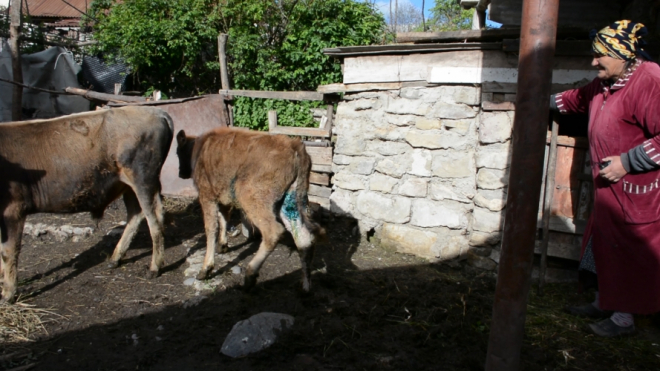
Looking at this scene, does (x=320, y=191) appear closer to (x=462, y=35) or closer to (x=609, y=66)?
(x=462, y=35)

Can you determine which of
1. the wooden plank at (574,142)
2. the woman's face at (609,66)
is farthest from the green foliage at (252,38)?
the woman's face at (609,66)

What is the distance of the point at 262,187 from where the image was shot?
486 centimetres

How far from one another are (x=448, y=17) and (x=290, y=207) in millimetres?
18224

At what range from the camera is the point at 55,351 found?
13.0ft

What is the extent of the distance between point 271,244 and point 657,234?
11.0ft

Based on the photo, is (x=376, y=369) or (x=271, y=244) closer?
(x=376, y=369)

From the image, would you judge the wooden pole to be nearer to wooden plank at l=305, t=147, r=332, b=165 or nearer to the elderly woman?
the elderly woman

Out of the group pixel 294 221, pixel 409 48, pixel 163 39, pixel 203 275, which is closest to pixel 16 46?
pixel 163 39

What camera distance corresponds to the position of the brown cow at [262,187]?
486 centimetres

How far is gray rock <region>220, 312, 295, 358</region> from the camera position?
3814 millimetres

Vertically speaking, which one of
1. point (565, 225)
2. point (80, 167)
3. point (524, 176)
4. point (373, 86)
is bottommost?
point (565, 225)

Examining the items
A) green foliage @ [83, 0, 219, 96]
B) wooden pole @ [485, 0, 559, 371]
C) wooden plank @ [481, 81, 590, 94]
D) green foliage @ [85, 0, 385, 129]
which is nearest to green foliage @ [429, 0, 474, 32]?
green foliage @ [85, 0, 385, 129]

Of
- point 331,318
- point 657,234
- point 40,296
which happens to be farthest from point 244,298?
point 657,234

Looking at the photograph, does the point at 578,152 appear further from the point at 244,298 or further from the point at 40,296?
the point at 40,296
